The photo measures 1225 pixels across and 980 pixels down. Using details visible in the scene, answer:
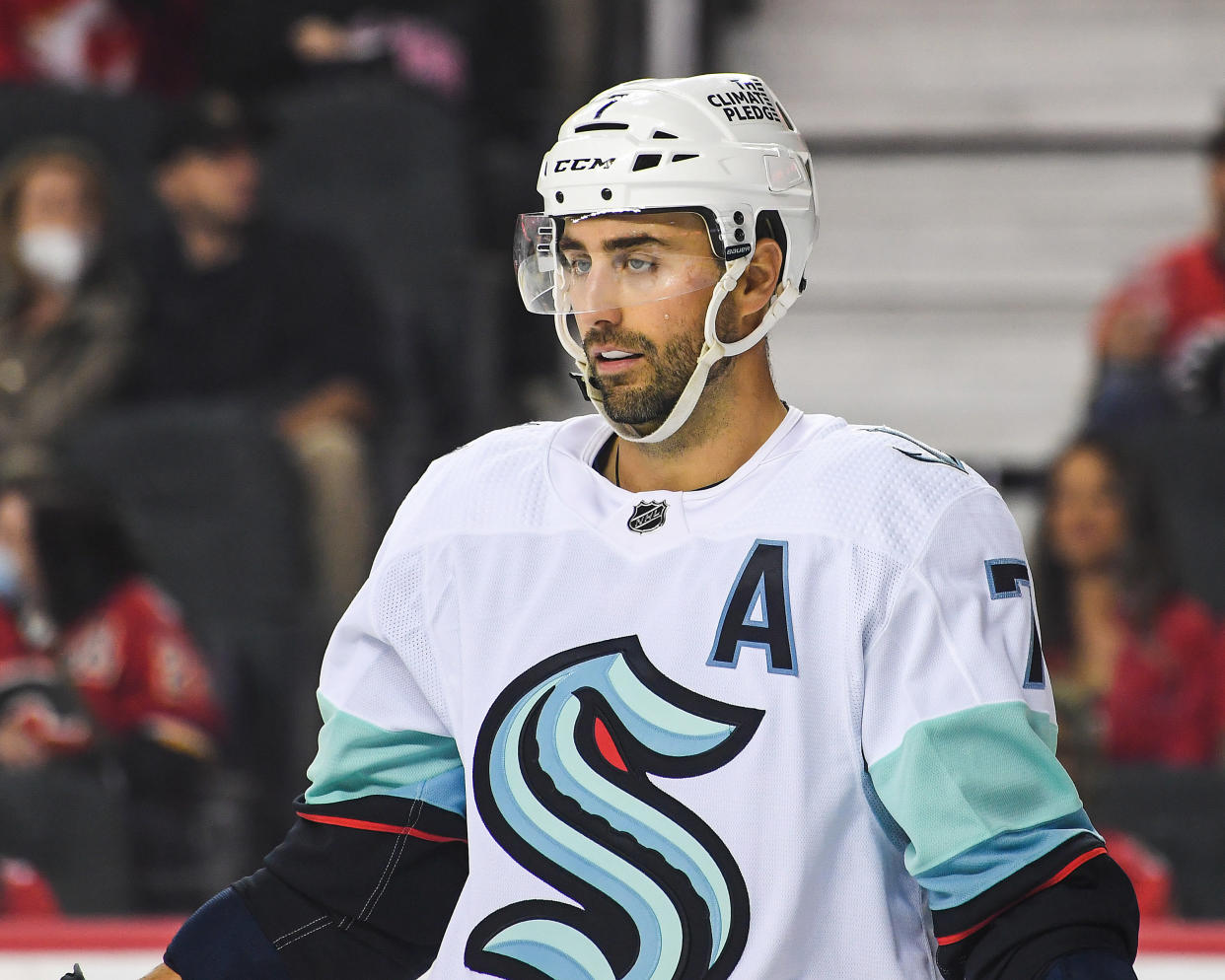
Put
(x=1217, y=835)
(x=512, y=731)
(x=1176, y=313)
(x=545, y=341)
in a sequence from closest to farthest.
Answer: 1. (x=512, y=731)
2. (x=1217, y=835)
3. (x=1176, y=313)
4. (x=545, y=341)

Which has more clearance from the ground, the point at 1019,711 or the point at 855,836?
the point at 1019,711

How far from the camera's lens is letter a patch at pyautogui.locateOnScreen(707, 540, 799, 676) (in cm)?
144

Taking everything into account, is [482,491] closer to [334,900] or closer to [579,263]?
[579,263]

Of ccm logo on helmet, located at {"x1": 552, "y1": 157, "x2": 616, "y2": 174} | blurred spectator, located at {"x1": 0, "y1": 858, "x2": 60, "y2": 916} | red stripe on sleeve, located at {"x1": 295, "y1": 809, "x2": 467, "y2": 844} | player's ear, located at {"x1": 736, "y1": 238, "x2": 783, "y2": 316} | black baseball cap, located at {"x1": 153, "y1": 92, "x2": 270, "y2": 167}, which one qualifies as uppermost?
black baseball cap, located at {"x1": 153, "y1": 92, "x2": 270, "y2": 167}

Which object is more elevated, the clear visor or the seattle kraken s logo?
the clear visor

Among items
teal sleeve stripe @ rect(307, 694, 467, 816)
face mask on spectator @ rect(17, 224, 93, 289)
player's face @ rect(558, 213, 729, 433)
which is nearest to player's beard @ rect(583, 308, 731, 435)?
player's face @ rect(558, 213, 729, 433)

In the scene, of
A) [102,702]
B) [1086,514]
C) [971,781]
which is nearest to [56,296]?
[102,702]

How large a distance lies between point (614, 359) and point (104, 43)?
3907mm

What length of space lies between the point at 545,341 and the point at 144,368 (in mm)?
1147

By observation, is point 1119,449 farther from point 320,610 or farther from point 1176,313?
point 320,610

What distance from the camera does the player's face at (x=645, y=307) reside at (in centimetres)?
154

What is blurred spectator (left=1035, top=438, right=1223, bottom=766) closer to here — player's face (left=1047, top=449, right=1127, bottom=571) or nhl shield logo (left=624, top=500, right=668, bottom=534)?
player's face (left=1047, top=449, right=1127, bottom=571)

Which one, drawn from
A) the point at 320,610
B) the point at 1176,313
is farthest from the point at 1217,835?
the point at 320,610

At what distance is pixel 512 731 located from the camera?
→ 153 centimetres
